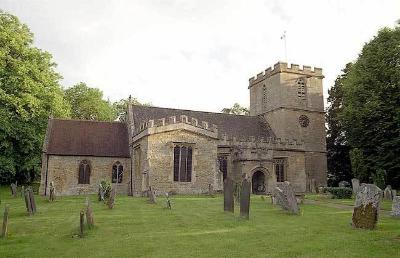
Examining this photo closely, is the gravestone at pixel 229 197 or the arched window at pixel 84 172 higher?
the arched window at pixel 84 172

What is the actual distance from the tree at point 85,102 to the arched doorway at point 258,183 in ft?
75.9

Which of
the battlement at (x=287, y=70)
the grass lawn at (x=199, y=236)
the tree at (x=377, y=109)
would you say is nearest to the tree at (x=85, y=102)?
the battlement at (x=287, y=70)

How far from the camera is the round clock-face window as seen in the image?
3600 cm

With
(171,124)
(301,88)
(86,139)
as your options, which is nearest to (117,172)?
(86,139)

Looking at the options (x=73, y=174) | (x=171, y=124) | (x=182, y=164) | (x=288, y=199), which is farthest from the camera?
(x=73, y=174)

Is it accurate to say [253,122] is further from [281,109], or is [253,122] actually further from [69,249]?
[69,249]

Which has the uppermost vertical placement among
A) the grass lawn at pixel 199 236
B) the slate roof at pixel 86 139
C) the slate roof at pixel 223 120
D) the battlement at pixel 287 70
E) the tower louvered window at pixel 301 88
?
the battlement at pixel 287 70

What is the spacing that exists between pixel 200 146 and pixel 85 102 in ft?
77.2

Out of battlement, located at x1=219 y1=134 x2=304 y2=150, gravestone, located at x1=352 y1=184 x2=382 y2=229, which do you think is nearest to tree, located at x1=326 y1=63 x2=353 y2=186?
battlement, located at x1=219 y1=134 x2=304 y2=150

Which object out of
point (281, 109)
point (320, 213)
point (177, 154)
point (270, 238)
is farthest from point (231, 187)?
point (281, 109)

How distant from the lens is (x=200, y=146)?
27297 millimetres

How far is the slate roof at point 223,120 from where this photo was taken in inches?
1267

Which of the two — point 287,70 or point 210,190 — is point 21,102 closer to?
point 210,190

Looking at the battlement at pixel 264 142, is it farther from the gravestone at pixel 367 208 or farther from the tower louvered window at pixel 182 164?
the gravestone at pixel 367 208
